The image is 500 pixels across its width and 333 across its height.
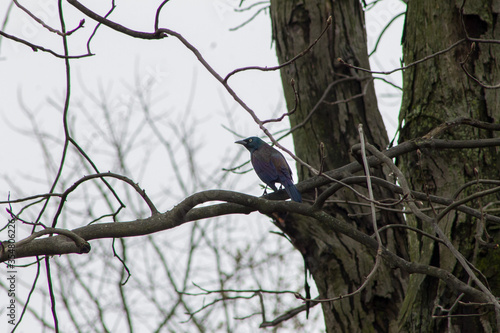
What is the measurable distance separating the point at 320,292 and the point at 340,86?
1.75 metres

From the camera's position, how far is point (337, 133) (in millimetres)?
4887

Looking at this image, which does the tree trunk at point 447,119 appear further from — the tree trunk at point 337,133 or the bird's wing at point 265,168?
the bird's wing at point 265,168

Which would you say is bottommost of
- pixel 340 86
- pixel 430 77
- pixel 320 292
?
pixel 320 292

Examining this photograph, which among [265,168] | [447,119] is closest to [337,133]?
[447,119]

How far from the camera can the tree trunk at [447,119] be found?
3.52 meters

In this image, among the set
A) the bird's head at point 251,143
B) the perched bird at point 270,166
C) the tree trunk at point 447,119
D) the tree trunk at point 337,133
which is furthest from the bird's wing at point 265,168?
the tree trunk at point 447,119

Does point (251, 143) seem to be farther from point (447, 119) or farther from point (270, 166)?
point (447, 119)

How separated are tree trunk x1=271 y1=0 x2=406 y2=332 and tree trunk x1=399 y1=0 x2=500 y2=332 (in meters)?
0.69

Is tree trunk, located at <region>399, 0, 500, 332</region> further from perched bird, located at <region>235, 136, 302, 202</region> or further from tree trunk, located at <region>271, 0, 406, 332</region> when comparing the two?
perched bird, located at <region>235, 136, 302, 202</region>

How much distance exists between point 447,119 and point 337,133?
46.7 inches

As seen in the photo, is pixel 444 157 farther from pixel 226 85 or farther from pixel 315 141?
pixel 226 85

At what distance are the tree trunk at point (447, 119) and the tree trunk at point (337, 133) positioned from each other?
2.28ft

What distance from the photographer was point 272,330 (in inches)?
430

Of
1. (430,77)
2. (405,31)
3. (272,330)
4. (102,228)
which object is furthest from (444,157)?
(272,330)
